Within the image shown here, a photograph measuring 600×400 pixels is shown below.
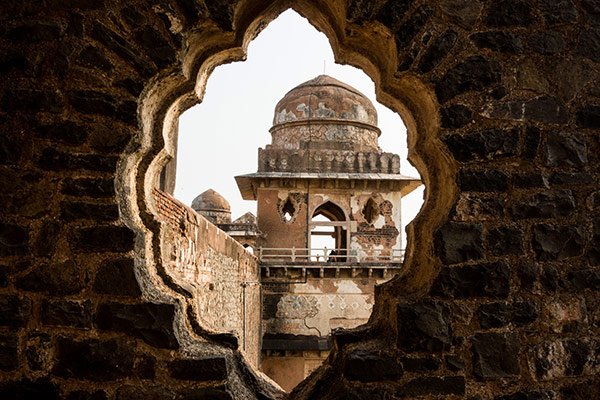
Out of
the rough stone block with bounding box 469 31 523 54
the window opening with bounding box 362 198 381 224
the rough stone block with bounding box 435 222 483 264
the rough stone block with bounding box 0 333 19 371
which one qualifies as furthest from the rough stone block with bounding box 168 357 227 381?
the window opening with bounding box 362 198 381 224

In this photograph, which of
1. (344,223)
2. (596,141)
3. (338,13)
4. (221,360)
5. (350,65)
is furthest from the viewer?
(344,223)

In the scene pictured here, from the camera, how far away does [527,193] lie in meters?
2.74

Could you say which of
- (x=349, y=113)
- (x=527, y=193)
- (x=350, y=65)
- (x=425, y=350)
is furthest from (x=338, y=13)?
(x=349, y=113)

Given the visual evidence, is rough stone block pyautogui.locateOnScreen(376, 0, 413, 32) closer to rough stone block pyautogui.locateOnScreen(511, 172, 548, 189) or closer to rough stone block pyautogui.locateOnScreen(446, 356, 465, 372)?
rough stone block pyautogui.locateOnScreen(511, 172, 548, 189)

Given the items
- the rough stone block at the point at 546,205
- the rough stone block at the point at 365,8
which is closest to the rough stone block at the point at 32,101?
the rough stone block at the point at 365,8

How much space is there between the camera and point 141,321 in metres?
2.57

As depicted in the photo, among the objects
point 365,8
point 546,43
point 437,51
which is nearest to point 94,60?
point 365,8

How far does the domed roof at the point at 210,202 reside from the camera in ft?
82.3

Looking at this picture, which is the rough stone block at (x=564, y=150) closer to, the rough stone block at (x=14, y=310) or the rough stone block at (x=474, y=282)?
the rough stone block at (x=474, y=282)

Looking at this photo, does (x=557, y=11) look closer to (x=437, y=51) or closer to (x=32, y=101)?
(x=437, y=51)

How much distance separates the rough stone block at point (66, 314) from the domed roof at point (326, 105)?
687 inches

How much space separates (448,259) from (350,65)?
4.53 feet

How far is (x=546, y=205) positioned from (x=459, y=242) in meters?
0.48

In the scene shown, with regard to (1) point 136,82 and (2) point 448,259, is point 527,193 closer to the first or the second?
(2) point 448,259
